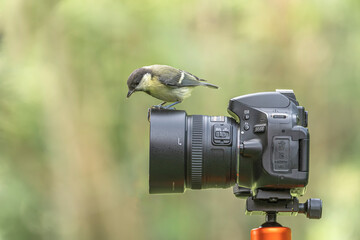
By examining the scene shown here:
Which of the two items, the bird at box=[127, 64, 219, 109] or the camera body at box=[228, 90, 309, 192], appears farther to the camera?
the bird at box=[127, 64, 219, 109]

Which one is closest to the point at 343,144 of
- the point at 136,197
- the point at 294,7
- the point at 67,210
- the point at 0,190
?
the point at 294,7

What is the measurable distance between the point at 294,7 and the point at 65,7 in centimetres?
189

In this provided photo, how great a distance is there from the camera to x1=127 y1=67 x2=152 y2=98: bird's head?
2828 mm

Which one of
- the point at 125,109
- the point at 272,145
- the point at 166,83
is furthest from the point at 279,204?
the point at 125,109

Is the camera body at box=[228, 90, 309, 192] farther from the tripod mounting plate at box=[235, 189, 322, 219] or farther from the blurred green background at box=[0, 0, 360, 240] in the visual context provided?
the blurred green background at box=[0, 0, 360, 240]

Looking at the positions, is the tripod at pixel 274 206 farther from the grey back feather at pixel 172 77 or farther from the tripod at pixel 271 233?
the grey back feather at pixel 172 77

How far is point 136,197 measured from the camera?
174 inches

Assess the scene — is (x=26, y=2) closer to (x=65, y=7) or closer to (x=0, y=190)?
(x=65, y=7)

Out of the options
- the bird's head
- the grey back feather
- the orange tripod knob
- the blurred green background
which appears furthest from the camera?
the blurred green background

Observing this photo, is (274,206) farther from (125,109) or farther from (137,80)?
(125,109)

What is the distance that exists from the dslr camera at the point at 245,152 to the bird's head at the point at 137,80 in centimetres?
60

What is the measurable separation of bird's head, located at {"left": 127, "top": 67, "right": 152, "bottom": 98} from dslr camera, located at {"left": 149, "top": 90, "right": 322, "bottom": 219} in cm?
60

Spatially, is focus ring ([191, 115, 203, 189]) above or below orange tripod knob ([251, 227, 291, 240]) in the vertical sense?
above

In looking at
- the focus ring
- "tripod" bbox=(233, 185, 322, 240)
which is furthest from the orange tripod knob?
the focus ring
